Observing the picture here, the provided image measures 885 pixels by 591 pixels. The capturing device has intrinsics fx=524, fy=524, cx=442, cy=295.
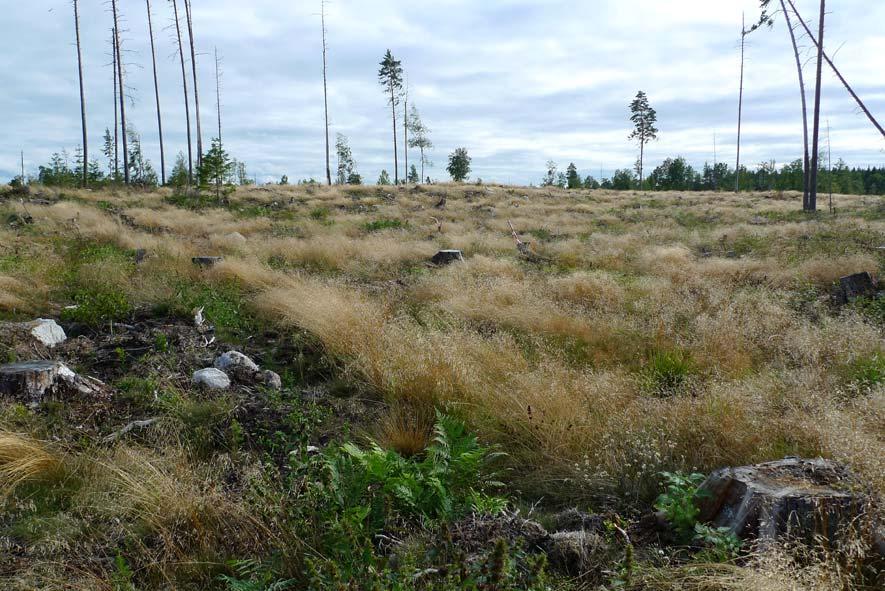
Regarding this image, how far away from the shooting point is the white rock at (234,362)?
490 centimetres

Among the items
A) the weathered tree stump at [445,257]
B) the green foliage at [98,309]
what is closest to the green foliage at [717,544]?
the green foliage at [98,309]

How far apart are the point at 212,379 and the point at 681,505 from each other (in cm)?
369

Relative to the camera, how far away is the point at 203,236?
14.1 m

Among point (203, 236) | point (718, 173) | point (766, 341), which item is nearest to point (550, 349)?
point (766, 341)

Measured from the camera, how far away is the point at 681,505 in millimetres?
2617

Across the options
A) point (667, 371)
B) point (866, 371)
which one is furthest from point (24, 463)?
point (866, 371)

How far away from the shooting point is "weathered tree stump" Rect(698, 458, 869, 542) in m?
2.25

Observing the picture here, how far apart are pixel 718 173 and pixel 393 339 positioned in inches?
2874

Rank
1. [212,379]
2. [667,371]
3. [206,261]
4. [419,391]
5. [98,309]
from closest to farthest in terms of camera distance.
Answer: [419,391] → [212,379] → [667,371] → [98,309] → [206,261]

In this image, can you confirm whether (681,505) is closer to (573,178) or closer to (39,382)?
(39,382)

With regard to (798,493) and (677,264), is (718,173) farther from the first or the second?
(798,493)

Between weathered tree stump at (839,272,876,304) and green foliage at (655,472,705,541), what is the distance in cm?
624

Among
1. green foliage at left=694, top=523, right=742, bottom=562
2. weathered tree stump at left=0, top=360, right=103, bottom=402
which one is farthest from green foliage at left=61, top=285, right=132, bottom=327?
green foliage at left=694, top=523, right=742, bottom=562

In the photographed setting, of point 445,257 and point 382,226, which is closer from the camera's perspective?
point 445,257
